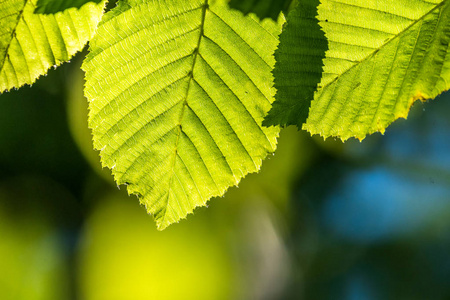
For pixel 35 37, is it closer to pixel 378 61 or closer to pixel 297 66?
pixel 297 66

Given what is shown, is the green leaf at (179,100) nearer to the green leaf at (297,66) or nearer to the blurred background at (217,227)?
the green leaf at (297,66)

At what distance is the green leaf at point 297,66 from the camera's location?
594mm

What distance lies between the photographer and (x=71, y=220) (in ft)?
16.9

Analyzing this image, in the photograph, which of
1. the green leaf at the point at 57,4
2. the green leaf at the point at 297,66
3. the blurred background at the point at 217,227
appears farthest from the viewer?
the blurred background at the point at 217,227

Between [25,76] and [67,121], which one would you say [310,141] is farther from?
[25,76]

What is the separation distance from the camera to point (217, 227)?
4.96m

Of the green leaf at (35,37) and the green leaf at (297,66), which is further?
the green leaf at (35,37)

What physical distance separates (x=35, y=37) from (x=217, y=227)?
14.3 ft

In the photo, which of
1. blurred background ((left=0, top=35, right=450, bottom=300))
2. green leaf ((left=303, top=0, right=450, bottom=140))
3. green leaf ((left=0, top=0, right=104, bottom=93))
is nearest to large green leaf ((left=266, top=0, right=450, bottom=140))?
green leaf ((left=303, top=0, right=450, bottom=140))

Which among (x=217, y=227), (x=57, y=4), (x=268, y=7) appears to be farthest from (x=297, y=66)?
(x=217, y=227)

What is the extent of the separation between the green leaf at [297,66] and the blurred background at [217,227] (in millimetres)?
3566

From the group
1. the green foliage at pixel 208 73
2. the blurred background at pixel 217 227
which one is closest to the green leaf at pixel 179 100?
the green foliage at pixel 208 73

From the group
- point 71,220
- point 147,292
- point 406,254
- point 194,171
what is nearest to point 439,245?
point 406,254

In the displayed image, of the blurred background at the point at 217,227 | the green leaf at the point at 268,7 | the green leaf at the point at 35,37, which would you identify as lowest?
the green leaf at the point at 268,7
